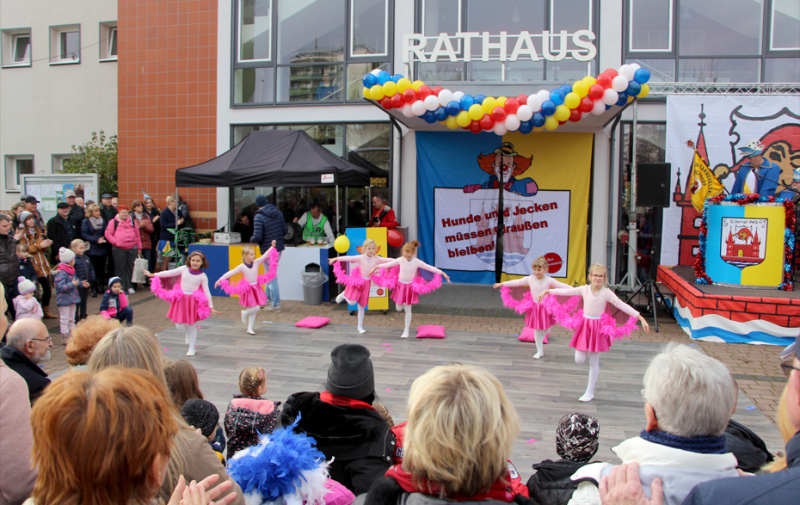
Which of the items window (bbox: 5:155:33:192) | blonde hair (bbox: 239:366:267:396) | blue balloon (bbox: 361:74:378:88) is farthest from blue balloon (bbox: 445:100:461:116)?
window (bbox: 5:155:33:192)

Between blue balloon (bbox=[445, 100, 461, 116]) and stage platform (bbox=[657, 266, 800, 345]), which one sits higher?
blue balloon (bbox=[445, 100, 461, 116])

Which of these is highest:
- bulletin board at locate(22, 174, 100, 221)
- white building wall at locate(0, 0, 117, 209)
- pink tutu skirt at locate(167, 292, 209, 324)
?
white building wall at locate(0, 0, 117, 209)

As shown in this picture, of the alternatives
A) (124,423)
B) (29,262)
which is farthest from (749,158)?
(29,262)

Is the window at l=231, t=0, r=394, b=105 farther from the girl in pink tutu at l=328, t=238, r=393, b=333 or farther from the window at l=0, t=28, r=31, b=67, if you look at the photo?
the window at l=0, t=28, r=31, b=67

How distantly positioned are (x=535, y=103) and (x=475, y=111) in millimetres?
1028

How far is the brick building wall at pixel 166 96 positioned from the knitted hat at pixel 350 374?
38.6 ft

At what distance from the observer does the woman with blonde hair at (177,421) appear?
220 centimetres

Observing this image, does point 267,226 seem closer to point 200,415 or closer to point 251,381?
point 251,381

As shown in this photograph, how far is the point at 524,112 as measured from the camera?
972 centimetres

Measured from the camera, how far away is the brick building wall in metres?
13.8

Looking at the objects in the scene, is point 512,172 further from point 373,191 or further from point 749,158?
point 749,158

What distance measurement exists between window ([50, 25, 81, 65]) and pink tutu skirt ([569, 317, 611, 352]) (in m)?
17.7

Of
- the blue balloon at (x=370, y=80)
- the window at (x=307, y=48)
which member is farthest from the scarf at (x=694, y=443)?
the window at (x=307, y=48)

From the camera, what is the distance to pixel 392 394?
6.25 m
